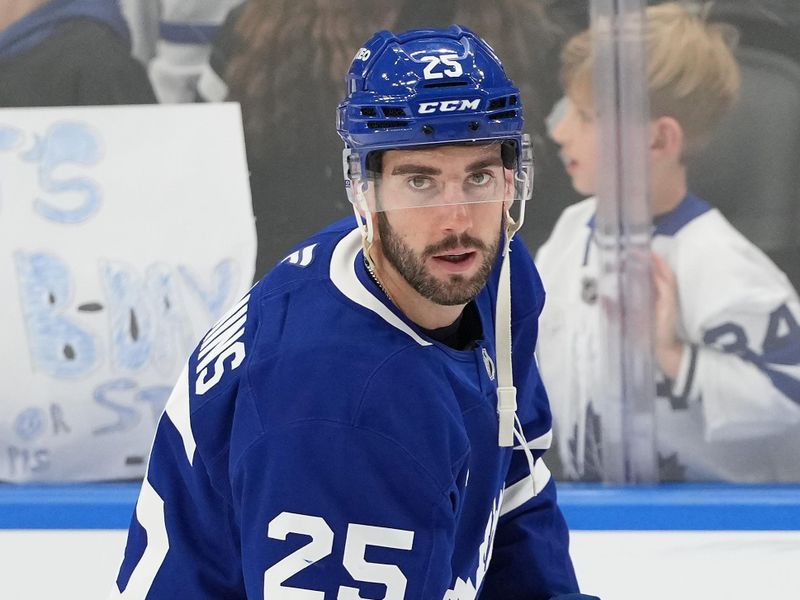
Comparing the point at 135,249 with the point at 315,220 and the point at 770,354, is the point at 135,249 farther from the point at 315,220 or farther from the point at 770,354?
the point at 770,354

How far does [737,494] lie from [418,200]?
150 centimetres

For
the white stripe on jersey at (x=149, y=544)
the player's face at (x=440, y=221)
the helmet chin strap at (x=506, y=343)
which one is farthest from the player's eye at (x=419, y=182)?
the white stripe on jersey at (x=149, y=544)

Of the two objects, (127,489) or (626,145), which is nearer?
(626,145)

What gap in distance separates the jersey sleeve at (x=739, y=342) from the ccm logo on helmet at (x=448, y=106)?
4.54 ft

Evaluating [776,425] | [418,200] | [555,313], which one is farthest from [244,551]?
[776,425]

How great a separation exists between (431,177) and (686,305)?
55.4 inches

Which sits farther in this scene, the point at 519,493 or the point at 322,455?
the point at 519,493

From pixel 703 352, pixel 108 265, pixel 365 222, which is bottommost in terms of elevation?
pixel 703 352

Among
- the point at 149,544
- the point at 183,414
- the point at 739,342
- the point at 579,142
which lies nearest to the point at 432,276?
the point at 183,414

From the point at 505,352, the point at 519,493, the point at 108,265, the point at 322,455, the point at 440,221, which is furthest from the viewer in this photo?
the point at 108,265

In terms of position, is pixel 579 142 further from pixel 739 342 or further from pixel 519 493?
pixel 519 493

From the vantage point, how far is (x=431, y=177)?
4.13 feet

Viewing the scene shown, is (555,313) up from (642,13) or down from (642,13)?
down

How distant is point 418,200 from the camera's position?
1.25m
